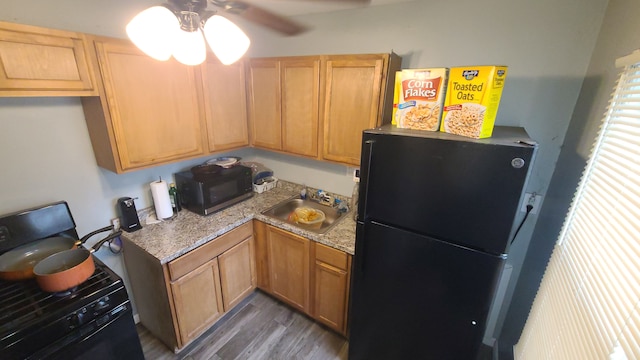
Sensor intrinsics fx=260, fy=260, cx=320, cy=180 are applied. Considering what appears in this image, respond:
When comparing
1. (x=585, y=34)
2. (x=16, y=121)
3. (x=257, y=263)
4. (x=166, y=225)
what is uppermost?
(x=585, y=34)

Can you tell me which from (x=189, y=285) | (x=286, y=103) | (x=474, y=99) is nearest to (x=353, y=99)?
(x=286, y=103)

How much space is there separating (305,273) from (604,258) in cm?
162

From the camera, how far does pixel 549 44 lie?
54.9 inches

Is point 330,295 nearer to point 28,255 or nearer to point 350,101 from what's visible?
point 350,101

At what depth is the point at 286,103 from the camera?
2.09 m

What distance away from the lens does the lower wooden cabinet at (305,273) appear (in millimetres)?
1844

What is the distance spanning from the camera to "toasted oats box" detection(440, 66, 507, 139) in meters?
1.06

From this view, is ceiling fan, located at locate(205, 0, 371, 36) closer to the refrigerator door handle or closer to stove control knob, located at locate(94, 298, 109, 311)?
the refrigerator door handle

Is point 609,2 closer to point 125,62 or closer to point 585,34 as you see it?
point 585,34

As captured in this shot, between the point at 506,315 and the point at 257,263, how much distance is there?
74.6 inches

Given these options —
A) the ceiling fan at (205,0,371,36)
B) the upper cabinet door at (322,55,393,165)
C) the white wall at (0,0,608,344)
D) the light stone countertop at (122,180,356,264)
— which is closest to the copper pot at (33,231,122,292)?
the light stone countertop at (122,180,356,264)

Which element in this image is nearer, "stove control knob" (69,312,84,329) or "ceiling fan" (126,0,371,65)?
"ceiling fan" (126,0,371,65)

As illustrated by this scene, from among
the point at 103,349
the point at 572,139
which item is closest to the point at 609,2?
the point at 572,139

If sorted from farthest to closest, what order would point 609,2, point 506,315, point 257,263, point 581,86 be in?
point 257,263
point 506,315
point 581,86
point 609,2
